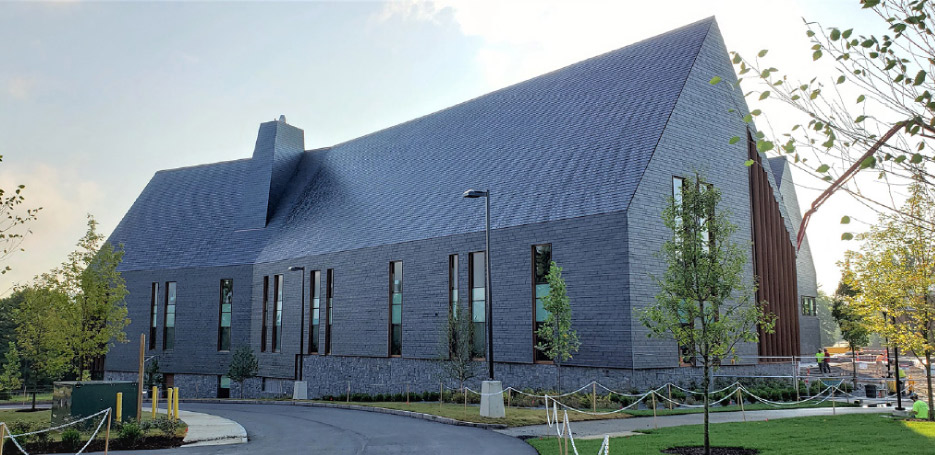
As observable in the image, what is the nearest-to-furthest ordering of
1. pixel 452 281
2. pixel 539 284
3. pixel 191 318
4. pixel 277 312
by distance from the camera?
pixel 539 284 → pixel 452 281 → pixel 277 312 → pixel 191 318

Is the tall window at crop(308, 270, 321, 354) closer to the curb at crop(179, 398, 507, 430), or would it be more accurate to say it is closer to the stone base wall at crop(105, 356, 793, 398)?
the stone base wall at crop(105, 356, 793, 398)

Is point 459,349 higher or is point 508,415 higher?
point 459,349

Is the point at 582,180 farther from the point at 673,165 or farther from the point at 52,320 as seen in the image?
the point at 52,320

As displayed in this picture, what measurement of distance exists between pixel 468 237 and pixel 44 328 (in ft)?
78.0

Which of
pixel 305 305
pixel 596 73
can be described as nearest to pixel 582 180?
pixel 596 73

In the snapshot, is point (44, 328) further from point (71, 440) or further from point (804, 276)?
point (804, 276)

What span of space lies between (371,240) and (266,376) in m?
12.1

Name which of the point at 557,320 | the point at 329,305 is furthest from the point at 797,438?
the point at 329,305

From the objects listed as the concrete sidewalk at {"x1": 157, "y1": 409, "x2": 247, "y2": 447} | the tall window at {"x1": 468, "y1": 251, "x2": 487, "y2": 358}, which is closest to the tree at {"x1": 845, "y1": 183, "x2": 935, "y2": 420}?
the tall window at {"x1": 468, "y1": 251, "x2": 487, "y2": 358}

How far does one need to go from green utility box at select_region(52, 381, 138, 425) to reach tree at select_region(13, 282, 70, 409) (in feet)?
51.8

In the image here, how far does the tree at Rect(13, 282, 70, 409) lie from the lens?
108 feet

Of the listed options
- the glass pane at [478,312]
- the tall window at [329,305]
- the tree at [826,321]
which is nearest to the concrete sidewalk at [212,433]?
the glass pane at [478,312]

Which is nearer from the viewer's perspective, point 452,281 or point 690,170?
point 690,170

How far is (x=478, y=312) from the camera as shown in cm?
3219
